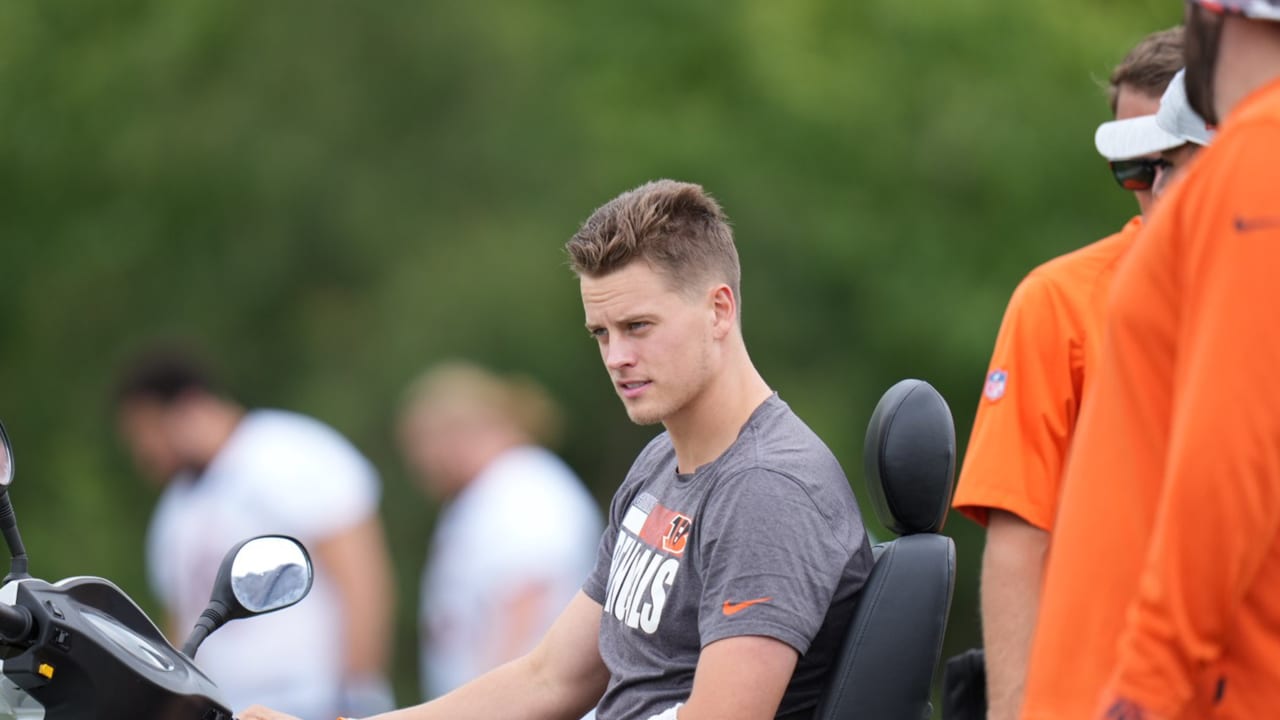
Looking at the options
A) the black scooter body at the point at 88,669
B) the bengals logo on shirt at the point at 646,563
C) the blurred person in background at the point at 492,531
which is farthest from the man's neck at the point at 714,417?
the blurred person in background at the point at 492,531

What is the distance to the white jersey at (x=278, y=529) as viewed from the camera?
591 cm

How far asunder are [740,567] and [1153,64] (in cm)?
122

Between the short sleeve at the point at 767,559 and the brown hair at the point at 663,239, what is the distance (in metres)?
0.49

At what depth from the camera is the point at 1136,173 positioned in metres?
3.16

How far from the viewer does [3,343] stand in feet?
→ 54.2

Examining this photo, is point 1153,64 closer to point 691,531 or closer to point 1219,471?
point 691,531

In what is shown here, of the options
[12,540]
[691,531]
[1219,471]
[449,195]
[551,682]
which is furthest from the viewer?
[449,195]

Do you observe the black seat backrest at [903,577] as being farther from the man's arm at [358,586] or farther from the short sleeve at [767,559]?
the man's arm at [358,586]

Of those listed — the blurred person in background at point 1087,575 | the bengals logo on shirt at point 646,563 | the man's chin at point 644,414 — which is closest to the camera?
the blurred person in background at point 1087,575

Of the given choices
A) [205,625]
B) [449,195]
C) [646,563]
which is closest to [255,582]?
[205,625]

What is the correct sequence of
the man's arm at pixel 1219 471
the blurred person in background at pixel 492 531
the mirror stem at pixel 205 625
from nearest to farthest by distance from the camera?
the man's arm at pixel 1219 471, the mirror stem at pixel 205 625, the blurred person in background at pixel 492 531

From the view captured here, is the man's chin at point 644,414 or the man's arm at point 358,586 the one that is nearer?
the man's chin at point 644,414

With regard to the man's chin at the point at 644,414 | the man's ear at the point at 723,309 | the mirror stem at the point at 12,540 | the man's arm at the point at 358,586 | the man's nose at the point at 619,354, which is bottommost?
the man's arm at the point at 358,586

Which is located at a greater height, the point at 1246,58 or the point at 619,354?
the point at 1246,58
